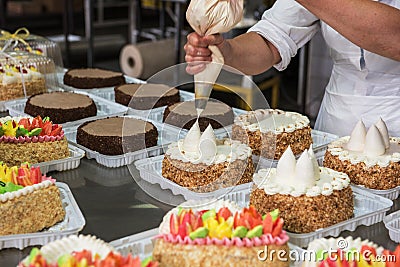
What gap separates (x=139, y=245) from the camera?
1.27 meters

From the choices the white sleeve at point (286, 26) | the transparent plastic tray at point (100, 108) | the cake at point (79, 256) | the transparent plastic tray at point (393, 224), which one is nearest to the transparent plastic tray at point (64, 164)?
the transparent plastic tray at point (100, 108)

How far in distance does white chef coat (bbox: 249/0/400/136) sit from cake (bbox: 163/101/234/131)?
1.19ft

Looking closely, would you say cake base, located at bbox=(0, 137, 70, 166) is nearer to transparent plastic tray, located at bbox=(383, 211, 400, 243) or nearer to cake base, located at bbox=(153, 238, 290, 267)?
cake base, located at bbox=(153, 238, 290, 267)

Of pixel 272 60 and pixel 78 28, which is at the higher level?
pixel 272 60

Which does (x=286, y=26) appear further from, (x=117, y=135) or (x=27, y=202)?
(x=27, y=202)

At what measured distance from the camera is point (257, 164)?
5.52ft

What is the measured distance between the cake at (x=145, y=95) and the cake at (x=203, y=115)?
66mm

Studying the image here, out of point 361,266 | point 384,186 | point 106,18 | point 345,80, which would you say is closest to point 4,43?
point 345,80

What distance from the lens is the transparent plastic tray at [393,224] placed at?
1390 millimetres

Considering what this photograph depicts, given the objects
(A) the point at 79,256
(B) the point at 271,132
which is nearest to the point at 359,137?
(B) the point at 271,132

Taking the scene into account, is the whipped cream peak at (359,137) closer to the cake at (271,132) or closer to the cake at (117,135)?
the cake at (271,132)

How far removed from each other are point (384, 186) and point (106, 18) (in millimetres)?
7281

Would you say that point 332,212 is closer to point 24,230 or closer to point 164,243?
point 164,243

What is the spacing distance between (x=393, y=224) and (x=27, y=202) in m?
0.80
